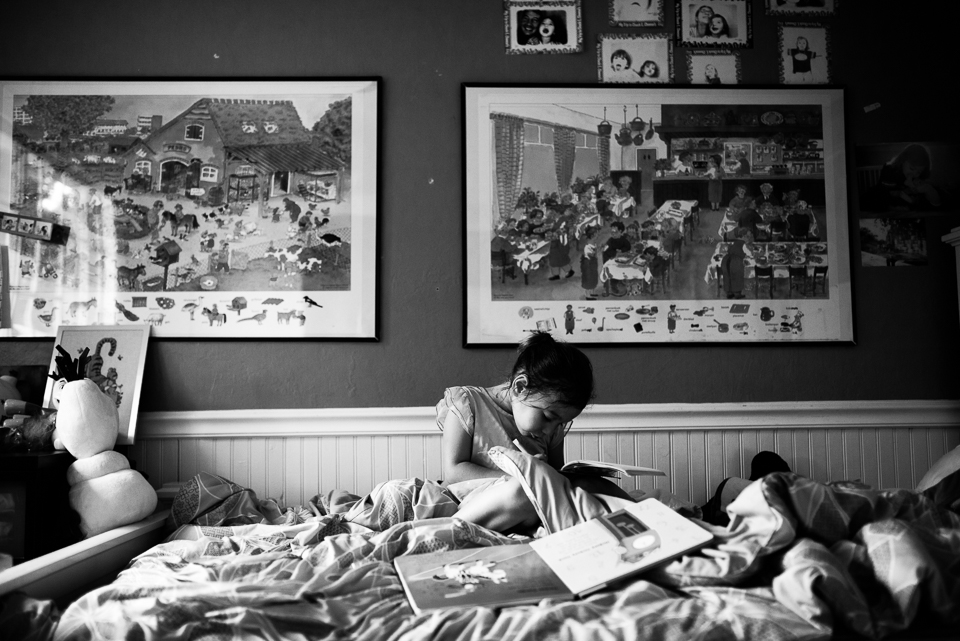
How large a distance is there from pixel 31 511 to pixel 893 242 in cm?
268

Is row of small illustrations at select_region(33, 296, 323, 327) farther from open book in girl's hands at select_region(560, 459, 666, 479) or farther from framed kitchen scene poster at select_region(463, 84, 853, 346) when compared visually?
open book in girl's hands at select_region(560, 459, 666, 479)

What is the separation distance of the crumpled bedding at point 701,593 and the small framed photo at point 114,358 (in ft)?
3.48

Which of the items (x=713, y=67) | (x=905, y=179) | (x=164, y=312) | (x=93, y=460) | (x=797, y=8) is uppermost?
(x=797, y=8)

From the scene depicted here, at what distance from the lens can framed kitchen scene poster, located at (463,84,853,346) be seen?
2312mm

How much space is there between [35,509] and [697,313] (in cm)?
198

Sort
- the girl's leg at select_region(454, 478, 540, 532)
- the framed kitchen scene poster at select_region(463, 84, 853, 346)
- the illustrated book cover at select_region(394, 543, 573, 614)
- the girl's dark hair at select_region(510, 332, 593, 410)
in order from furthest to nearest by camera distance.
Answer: the framed kitchen scene poster at select_region(463, 84, 853, 346) < the girl's dark hair at select_region(510, 332, 593, 410) < the girl's leg at select_region(454, 478, 540, 532) < the illustrated book cover at select_region(394, 543, 573, 614)

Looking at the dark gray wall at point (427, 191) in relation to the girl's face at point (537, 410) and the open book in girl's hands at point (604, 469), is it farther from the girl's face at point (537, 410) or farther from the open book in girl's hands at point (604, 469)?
the open book in girl's hands at point (604, 469)

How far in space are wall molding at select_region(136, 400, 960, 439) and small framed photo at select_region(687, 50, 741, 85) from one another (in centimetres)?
110

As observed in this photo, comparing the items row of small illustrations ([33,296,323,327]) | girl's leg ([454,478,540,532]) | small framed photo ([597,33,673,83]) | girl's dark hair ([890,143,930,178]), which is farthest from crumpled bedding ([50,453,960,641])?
small framed photo ([597,33,673,83])

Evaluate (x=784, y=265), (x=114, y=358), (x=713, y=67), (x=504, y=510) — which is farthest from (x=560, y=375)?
(x=114, y=358)

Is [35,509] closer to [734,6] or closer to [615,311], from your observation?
[615,311]

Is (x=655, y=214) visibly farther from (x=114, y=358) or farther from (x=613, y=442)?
(x=114, y=358)

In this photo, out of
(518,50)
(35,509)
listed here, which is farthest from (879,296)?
(35,509)

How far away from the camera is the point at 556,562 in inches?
47.2
